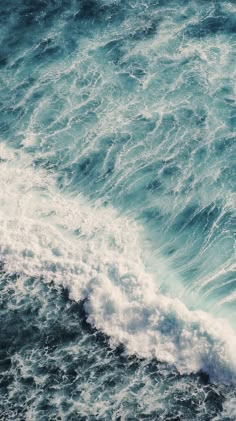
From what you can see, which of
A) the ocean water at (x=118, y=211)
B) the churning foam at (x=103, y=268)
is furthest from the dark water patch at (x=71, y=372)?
the churning foam at (x=103, y=268)

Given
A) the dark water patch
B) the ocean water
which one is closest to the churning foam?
the ocean water

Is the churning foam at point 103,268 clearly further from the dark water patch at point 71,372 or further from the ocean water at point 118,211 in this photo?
the dark water patch at point 71,372

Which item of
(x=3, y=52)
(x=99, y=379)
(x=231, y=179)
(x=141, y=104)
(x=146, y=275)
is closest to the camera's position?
(x=99, y=379)

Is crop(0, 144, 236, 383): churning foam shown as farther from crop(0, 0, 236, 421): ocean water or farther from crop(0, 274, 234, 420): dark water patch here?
crop(0, 274, 234, 420): dark water patch

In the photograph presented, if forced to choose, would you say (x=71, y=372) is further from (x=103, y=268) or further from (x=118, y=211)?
(x=118, y=211)

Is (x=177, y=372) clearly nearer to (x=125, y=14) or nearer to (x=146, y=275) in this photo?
(x=146, y=275)

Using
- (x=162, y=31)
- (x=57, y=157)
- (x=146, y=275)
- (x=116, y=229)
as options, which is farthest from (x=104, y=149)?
(x=162, y=31)
